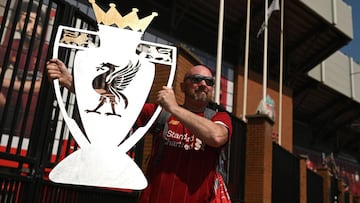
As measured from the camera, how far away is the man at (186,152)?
6.46 feet

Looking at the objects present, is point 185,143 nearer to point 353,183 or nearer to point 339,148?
point 339,148

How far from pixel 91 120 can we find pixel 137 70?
1.37 feet

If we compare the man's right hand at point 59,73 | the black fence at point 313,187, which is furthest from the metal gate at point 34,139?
the black fence at point 313,187

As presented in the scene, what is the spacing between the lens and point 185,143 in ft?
6.79

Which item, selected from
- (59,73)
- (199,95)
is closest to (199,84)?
(199,95)

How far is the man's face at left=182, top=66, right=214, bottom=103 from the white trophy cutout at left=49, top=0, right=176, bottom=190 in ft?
0.41

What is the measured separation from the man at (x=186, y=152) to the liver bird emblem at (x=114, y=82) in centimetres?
20

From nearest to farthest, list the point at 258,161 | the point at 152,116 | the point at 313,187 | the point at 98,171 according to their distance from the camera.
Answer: the point at 98,171 < the point at 152,116 < the point at 258,161 < the point at 313,187

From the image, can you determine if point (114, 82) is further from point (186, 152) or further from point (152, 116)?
point (186, 152)

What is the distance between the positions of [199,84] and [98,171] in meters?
0.72

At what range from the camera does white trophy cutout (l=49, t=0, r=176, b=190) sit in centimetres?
197

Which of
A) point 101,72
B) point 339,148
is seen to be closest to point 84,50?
point 101,72

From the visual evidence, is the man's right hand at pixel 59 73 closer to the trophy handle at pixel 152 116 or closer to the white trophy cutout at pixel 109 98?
the white trophy cutout at pixel 109 98

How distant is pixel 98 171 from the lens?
1984mm
